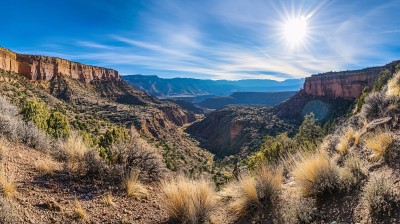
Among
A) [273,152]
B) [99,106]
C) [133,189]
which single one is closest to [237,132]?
[99,106]

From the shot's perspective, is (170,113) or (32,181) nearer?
(32,181)

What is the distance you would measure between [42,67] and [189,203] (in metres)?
79.5

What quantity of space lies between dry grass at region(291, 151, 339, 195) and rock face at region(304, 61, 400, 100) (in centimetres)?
7352

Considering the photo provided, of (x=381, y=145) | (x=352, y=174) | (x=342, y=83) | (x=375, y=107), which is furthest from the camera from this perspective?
(x=342, y=83)

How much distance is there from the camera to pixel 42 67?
70125 mm

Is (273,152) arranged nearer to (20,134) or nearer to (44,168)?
(20,134)

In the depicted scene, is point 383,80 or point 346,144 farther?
point 383,80

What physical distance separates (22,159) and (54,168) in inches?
28.9

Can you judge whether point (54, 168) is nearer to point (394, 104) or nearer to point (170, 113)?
point (394, 104)

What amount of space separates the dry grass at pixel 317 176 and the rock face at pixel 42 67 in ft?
225

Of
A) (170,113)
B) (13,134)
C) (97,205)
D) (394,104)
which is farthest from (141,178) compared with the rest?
(170,113)

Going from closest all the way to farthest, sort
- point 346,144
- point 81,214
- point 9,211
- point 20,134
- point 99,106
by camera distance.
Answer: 1. point 9,211
2. point 81,214
3. point 346,144
4. point 20,134
5. point 99,106

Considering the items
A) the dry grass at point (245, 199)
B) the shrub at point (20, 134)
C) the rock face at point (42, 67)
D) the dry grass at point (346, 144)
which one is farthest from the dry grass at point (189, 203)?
the rock face at point (42, 67)

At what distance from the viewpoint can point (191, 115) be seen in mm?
126312
